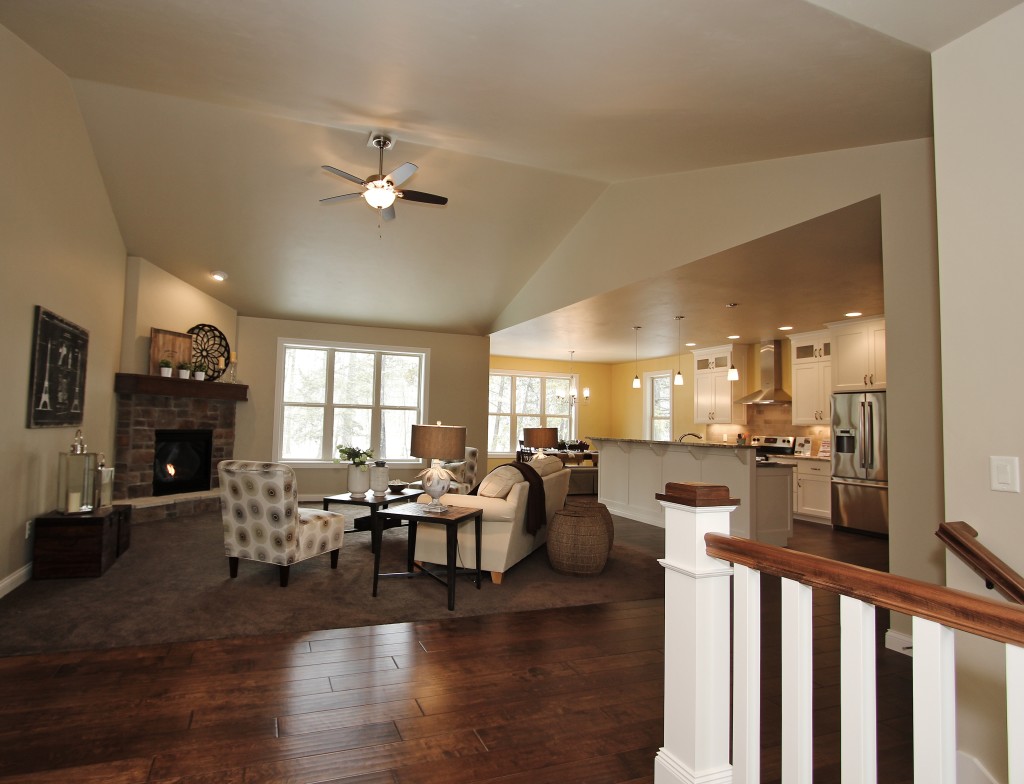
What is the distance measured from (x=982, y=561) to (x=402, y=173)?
3.93m

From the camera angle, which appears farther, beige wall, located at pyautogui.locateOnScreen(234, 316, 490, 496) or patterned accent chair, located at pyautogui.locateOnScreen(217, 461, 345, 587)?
beige wall, located at pyautogui.locateOnScreen(234, 316, 490, 496)

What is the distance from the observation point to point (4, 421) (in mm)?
3893

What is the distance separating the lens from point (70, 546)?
173 inches

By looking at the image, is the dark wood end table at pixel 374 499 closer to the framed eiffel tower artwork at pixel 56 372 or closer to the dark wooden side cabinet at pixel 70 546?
the dark wooden side cabinet at pixel 70 546

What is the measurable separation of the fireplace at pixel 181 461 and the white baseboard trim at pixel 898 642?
7099mm

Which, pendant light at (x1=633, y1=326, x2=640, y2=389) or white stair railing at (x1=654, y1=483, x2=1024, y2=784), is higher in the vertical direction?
pendant light at (x1=633, y1=326, x2=640, y2=389)

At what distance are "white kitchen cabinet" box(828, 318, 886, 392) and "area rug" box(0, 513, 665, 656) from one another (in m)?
3.80

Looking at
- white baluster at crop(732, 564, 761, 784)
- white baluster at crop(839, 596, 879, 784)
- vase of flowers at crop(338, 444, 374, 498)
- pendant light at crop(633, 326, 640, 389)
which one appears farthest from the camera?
pendant light at crop(633, 326, 640, 389)

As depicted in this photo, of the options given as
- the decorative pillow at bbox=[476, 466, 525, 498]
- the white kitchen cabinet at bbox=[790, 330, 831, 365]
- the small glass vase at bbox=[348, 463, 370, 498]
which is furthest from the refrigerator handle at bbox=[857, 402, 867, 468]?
the small glass vase at bbox=[348, 463, 370, 498]

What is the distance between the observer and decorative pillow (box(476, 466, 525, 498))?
4648 mm

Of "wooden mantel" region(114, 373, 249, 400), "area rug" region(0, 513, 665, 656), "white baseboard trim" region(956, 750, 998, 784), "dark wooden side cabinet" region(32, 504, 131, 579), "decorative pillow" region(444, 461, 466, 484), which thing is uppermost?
"wooden mantel" region(114, 373, 249, 400)

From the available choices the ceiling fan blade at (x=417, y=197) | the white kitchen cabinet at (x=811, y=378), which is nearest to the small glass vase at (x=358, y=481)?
the ceiling fan blade at (x=417, y=197)

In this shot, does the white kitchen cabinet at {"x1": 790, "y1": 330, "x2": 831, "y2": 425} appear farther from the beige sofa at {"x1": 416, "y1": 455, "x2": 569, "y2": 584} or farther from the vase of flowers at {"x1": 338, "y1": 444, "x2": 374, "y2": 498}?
the vase of flowers at {"x1": 338, "y1": 444, "x2": 374, "y2": 498}

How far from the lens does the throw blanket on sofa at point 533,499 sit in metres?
4.88
